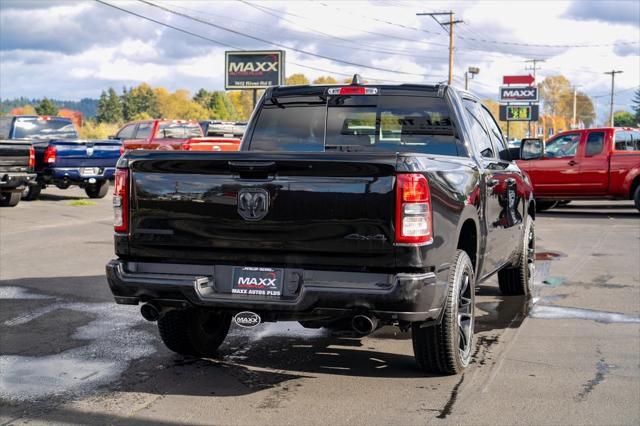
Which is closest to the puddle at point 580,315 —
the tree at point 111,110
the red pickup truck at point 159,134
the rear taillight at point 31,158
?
the rear taillight at point 31,158

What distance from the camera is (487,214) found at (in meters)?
6.89

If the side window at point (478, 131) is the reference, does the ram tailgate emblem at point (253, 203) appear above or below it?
below

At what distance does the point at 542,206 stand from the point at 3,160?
41.2ft

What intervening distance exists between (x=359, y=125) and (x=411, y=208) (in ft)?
6.87

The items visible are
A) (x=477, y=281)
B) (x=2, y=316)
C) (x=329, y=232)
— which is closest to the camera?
(x=329, y=232)

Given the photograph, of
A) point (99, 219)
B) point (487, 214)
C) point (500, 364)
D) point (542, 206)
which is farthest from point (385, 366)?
point (542, 206)

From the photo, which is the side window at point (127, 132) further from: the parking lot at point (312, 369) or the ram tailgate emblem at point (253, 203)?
the ram tailgate emblem at point (253, 203)

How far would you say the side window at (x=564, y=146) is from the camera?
20.3m

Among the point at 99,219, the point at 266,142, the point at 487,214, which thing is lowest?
the point at 99,219

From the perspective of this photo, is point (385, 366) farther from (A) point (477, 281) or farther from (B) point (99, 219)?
(B) point (99, 219)

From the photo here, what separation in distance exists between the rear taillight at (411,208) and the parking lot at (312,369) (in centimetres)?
104

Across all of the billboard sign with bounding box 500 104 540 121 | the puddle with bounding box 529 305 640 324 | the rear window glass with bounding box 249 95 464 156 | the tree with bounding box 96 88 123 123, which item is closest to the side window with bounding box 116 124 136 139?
the puddle with bounding box 529 305 640 324

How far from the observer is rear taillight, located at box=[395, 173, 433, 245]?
4.98m

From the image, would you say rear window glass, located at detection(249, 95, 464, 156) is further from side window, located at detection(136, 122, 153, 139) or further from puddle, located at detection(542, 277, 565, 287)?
side window, located at detection(136, 122, 153, 139)
